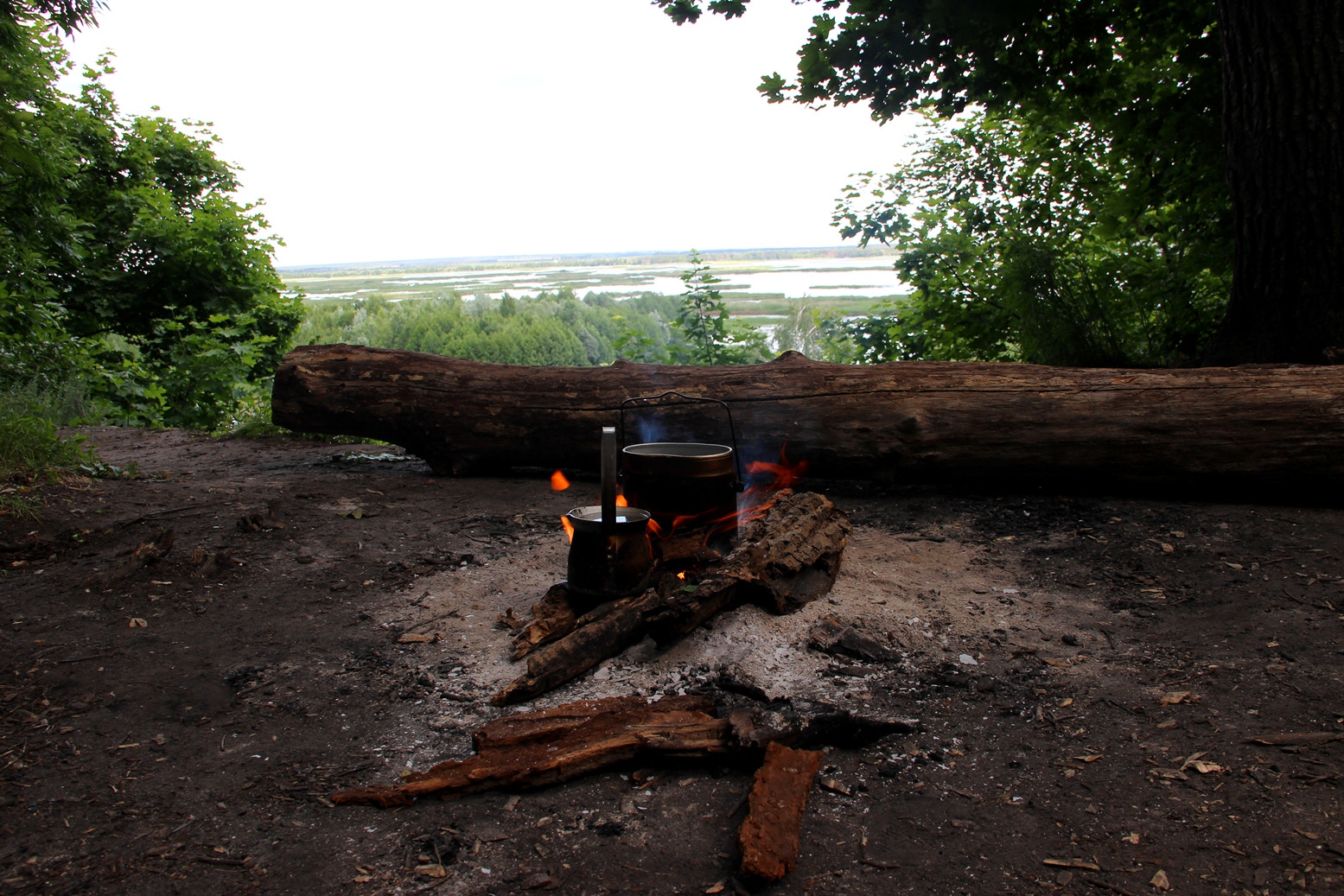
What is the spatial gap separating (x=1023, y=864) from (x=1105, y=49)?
6232mm

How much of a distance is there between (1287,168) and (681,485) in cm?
439

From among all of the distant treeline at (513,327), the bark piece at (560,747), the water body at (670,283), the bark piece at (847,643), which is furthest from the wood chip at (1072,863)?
the water body at (670,283)

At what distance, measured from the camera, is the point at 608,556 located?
296cm

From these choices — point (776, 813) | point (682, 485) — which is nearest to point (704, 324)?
point (682, 485)

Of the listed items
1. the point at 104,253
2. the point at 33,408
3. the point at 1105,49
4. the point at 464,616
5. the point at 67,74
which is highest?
the point at 67,74

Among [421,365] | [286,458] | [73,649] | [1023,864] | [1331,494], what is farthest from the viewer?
[286,458]

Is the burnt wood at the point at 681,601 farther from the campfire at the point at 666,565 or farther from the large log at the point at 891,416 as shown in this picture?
the large log at the point at 891,416

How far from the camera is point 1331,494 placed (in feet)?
13.2

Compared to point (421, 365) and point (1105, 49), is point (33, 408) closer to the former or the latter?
point (421, 365)

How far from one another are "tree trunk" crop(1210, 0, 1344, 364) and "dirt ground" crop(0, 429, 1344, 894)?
1.60m

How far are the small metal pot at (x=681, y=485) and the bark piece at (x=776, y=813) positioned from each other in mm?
1348

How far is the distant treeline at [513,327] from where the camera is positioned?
8.62 meters

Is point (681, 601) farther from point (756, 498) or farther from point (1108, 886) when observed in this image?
point (756, 498)

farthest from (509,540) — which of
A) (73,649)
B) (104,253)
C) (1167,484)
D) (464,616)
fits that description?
(104,253)
